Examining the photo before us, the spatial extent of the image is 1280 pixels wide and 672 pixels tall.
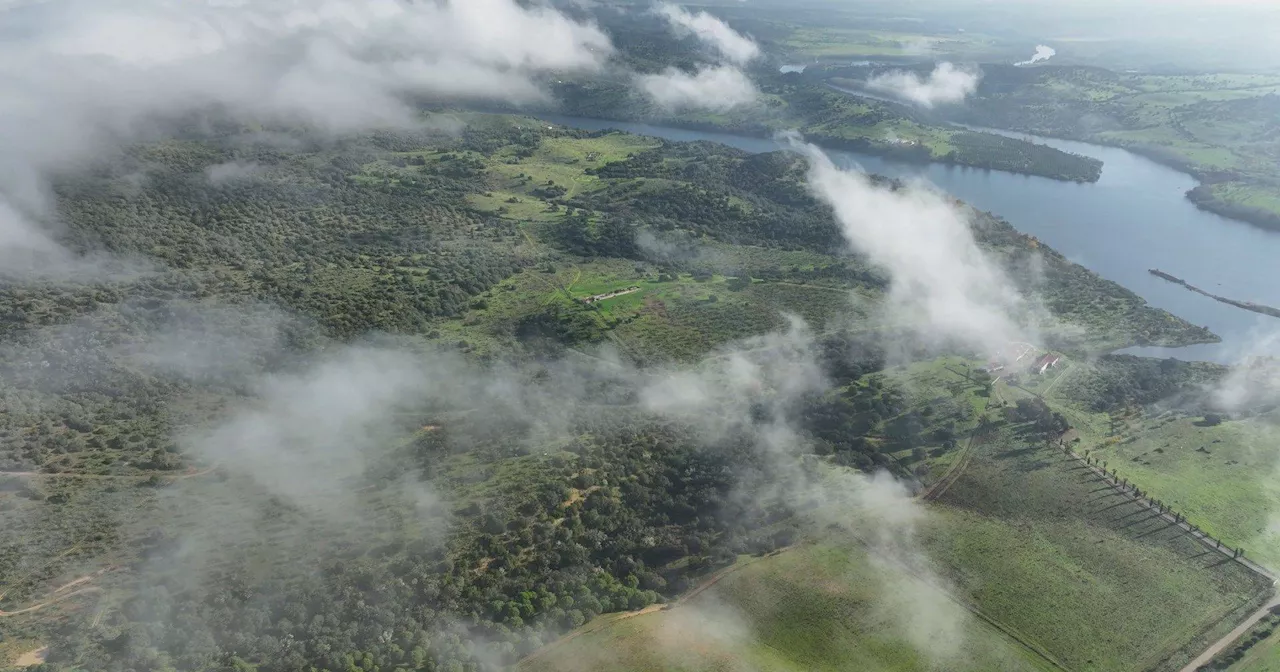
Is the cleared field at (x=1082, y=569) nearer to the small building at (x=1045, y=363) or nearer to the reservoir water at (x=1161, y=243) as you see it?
the small building at (x=1045, y=363)

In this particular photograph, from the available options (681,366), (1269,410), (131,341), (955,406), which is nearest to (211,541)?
(131,341)

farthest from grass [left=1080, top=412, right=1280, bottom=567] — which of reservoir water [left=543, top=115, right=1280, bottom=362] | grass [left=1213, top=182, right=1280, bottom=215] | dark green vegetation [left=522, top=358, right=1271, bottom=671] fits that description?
grass [left=1213, top=182, right=1280, bottom=215]

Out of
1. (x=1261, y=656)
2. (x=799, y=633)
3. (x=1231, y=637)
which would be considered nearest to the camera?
(x=1261, y=656)

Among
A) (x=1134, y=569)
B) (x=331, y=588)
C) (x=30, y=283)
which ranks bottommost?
(x=1134, y=569)

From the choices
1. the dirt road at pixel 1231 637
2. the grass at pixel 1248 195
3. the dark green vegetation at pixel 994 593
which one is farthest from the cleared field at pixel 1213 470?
the grass at pixel 1248 195

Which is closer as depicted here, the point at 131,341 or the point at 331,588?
the point at 331,588

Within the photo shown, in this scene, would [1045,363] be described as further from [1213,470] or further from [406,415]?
[406,415]

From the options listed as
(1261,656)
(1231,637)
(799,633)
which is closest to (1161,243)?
(1231,637)

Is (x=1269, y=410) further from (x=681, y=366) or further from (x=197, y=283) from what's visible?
(x=197, y=283)
